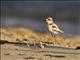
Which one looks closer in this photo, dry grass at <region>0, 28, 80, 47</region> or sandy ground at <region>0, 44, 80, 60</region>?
sandy ground at <region>0, 44, 80, 60</region>

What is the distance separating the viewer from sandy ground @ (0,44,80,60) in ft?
30.7

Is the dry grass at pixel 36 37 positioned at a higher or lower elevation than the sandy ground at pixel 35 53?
higher

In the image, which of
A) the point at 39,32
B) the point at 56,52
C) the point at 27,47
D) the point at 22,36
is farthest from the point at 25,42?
the point at 39,32

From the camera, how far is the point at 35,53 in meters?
9.48

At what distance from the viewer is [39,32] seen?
42.0 feet

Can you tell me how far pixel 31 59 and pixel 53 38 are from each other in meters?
1.31

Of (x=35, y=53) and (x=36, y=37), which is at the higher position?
(x=36, y=37)

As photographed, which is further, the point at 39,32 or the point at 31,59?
the point at 39,32

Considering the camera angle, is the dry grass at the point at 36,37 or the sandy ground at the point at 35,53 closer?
the sandy ground at the point at 35,53

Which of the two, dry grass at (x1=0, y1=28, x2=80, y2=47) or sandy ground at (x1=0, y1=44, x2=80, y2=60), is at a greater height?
dry grass at (x1=0, y1=28, x2=80, y2=47)

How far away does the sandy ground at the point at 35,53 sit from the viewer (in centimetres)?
937

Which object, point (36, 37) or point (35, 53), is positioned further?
point (36, 37)

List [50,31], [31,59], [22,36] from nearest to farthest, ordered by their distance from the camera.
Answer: [31,59]
[50,31]
[22,36]

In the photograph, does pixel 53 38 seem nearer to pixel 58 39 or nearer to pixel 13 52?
pixel 58 39
